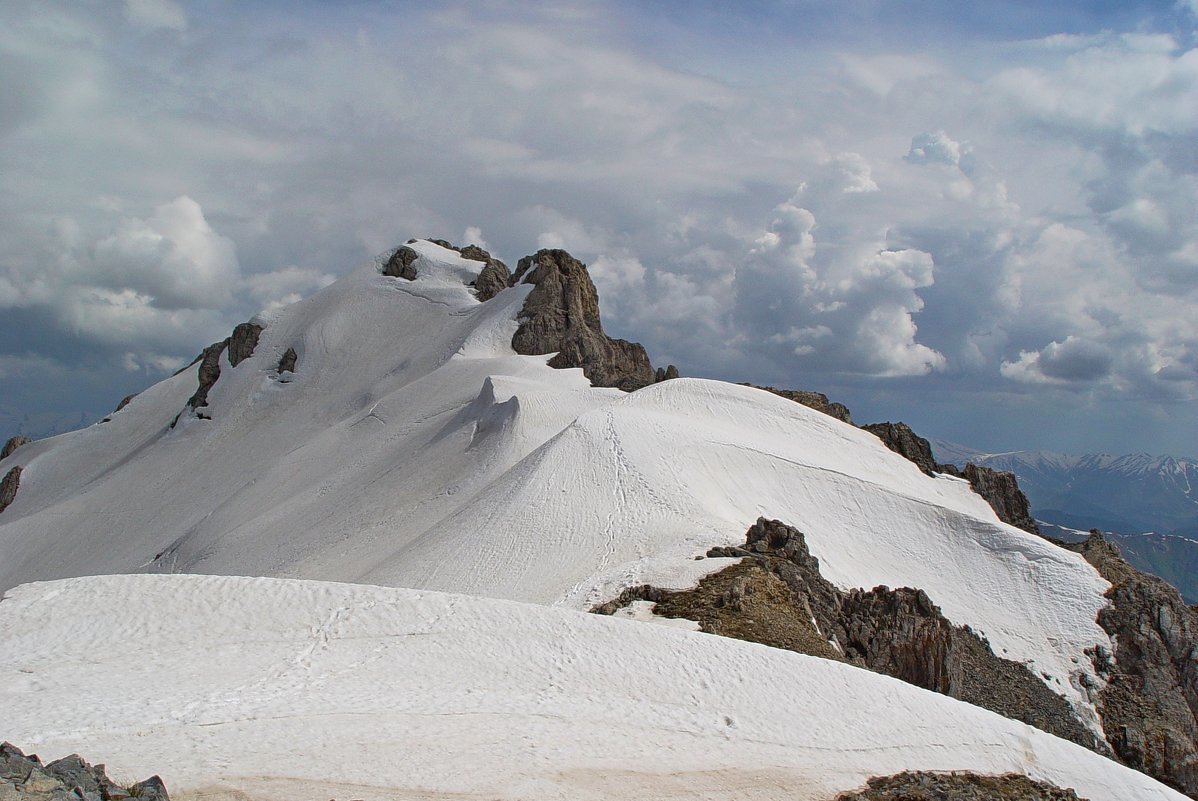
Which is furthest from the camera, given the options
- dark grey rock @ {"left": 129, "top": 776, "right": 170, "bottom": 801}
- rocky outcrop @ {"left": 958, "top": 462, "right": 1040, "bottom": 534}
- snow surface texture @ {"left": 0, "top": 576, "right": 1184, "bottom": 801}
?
rocky outcrop @ {"left": 958, "top": 462, "right": 1040, "bottom": 534}

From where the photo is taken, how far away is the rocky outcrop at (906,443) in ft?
182

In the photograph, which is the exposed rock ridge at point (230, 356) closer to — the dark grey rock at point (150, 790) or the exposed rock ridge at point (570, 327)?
the exposed rock ridge at point (570, 327)

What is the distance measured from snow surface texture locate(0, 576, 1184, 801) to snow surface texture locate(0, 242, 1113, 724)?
388 inches

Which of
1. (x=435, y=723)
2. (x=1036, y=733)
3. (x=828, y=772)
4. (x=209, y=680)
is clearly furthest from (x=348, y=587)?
(x=1036, y=733)

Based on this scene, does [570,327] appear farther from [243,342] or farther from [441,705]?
[441,705]

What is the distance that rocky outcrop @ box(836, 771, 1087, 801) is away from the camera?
13.9 m

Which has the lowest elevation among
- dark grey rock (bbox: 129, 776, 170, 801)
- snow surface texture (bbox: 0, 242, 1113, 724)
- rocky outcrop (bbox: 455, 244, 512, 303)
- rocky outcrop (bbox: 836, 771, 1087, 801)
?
dark grey rock (bbox: 129, 776, 170, 801)

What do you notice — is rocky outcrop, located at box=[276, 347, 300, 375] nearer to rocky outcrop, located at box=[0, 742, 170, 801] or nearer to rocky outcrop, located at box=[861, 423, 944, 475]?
rocky outcrop, located at box=[861, 423, 944, 475]

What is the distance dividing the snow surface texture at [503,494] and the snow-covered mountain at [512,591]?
210 mm

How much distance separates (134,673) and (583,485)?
937 inches

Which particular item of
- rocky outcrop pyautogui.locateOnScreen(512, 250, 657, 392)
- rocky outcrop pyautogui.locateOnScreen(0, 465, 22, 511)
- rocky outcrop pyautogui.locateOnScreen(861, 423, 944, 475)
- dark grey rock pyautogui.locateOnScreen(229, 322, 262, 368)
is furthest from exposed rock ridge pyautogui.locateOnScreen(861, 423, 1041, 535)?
rocky outcrop pyautogui.locateOnScreen(0, 465, 22, 511)

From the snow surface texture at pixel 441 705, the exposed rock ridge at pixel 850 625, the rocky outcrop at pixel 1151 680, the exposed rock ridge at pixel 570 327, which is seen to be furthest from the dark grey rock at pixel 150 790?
the exposed rock ridge at pixel 570 327

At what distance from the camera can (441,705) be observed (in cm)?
1470

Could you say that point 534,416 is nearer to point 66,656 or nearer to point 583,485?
point 583,485
